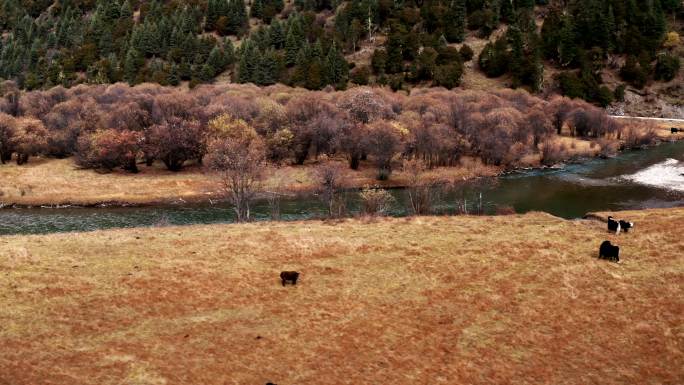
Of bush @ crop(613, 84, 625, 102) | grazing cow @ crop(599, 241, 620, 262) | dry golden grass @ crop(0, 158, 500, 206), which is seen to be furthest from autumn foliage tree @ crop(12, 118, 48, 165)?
bush @ crop(613, 84, 625, 102)

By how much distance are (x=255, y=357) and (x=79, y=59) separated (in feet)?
608

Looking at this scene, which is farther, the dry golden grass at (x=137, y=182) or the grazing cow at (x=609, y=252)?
the dry golden grass at (x=137, y=182)

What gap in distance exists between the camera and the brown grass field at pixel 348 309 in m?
25.6

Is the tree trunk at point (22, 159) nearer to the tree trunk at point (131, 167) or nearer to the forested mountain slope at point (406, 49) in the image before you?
the tree trunk at point (131, 167)

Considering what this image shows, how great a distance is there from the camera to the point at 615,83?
15475 centimetres

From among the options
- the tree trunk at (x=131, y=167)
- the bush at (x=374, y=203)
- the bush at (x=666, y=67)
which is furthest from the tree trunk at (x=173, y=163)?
the bush at (x=666, y=67)

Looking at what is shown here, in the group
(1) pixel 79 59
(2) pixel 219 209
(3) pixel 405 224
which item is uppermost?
(1) pixel 79 59

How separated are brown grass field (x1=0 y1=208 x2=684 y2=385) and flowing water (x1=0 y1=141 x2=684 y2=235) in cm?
2288

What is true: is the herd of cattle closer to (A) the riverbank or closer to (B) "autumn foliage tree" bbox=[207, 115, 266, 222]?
(B) "autumn foliage tree" bbox=[207, 115, 266, 222]

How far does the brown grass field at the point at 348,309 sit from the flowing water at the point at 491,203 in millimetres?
22876

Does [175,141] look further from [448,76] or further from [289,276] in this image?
[448,76]

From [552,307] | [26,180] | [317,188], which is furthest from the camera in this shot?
[26,180]

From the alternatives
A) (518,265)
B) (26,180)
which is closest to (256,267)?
(518,265)

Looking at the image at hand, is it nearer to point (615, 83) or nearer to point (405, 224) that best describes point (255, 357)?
point (405, 224)
